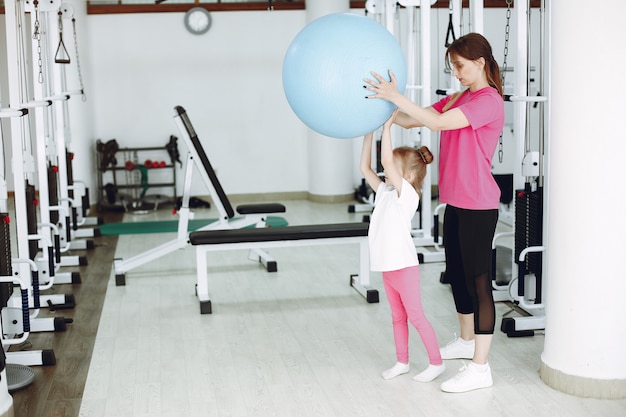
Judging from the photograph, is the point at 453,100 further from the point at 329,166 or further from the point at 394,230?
the point at 329,166

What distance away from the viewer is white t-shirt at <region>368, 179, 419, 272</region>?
10.1 ft

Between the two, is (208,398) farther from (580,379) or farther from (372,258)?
(580,379)

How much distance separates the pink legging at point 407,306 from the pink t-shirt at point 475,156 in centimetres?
34

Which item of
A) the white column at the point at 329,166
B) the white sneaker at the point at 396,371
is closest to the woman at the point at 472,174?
the white sneaker at the point at 396,371

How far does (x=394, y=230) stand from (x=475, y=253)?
315mm

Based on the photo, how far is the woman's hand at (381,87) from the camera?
104 inches

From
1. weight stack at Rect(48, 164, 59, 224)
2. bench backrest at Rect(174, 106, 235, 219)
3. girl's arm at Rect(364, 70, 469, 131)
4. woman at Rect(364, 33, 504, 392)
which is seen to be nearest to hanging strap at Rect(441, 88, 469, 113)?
woman at Rect(364, 33, 504, 392)

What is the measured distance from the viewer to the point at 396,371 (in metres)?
3.28

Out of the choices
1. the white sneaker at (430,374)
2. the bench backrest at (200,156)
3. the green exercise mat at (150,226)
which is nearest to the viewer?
the white sneaker at (430,374)

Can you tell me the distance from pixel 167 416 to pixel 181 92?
5893 mm

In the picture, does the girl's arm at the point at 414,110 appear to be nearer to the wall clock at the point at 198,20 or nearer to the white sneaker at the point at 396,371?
the white sneaker at the point at 396,371

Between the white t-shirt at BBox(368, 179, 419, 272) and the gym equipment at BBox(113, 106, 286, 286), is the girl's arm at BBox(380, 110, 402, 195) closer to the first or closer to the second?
the white t-shirt at BBox(368, 179, 419, 272)

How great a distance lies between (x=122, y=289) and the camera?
4.95 metres

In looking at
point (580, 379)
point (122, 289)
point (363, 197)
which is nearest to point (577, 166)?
point (580, 379)
